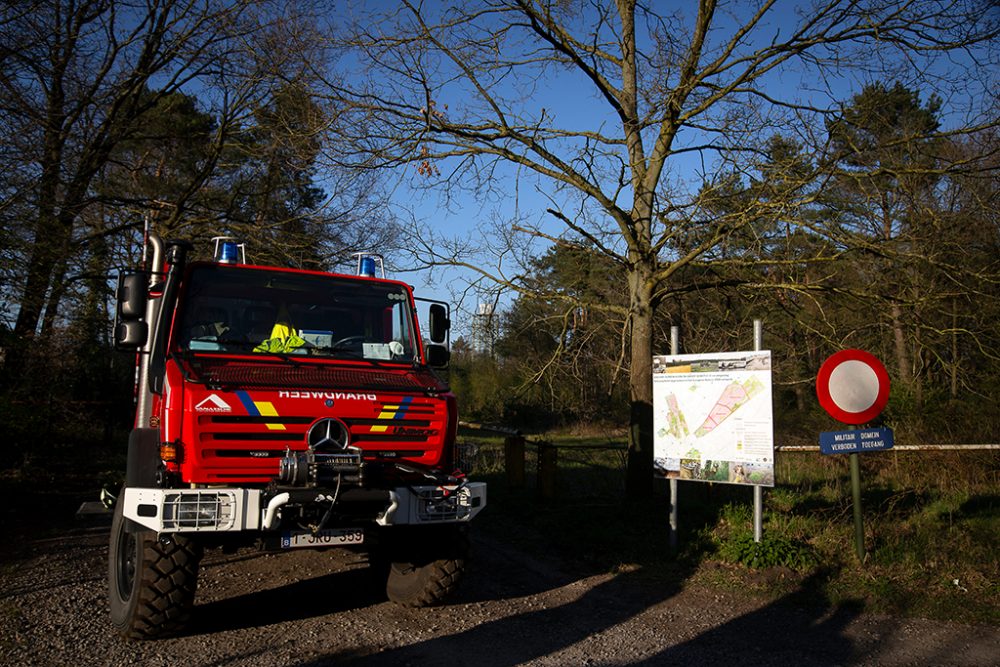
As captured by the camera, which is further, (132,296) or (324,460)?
(132,296)

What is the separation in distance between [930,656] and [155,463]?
5.47 meters

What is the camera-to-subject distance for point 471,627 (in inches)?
238

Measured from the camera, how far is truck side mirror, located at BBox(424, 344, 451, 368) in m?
7.00

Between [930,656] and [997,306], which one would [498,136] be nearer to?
[997,306]

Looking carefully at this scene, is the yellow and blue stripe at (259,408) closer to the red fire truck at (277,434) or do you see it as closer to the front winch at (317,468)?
the red fire truck at (277,434)

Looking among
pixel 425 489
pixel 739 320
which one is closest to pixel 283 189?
pixel 739 320

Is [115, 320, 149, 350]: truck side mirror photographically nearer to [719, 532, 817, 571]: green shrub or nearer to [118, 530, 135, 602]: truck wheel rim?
[118, 530, 135, 602]: truck wheel rim

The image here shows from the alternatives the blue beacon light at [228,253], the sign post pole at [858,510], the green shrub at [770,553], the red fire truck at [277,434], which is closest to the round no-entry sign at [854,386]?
the sign post pole at [858,510]

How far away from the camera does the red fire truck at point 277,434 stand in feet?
17.7

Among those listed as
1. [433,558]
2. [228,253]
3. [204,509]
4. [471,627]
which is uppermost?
[228,253]

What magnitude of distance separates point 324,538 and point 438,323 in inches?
94.1

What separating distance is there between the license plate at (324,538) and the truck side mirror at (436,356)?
174cm

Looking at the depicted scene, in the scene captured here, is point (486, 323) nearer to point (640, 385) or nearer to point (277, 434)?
point (640, 385)

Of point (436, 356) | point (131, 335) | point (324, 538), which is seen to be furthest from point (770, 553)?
point (131, 335)
